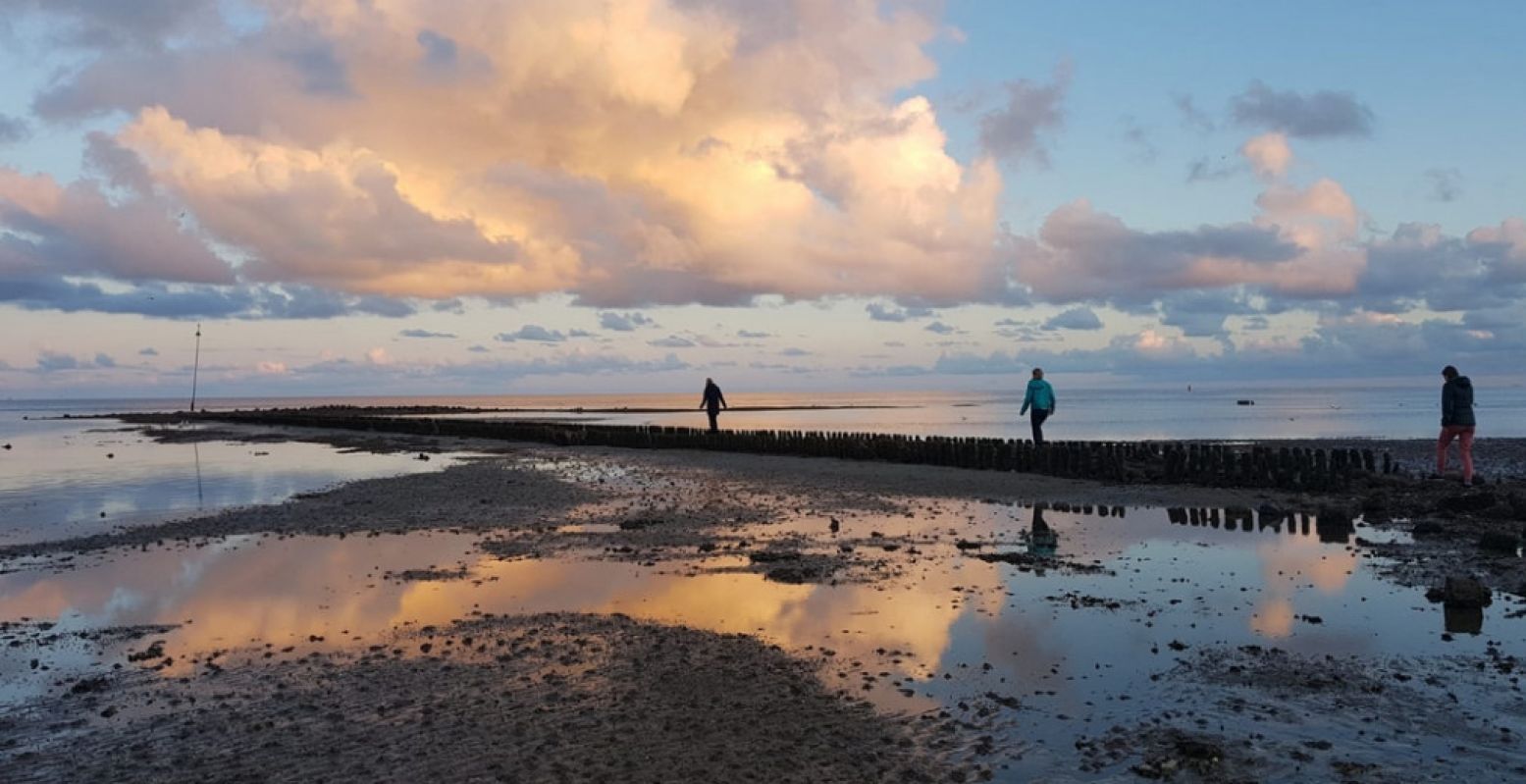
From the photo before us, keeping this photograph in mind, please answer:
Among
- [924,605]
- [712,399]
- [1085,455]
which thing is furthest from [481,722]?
[712,399]

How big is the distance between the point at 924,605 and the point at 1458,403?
44.2 feet

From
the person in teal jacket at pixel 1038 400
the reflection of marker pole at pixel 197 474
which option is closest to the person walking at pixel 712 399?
the person in teal jacket at pixel 1038 400

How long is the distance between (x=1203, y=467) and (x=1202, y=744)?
50.6ft

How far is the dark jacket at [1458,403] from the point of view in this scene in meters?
17.5

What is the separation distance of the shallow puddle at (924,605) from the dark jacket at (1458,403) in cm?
470

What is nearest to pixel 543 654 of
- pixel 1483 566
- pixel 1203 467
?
pixel 1483 566

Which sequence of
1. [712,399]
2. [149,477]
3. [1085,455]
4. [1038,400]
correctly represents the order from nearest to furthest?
1. [1085,455]
2. [1038,400]
3. [149,477]
4. [712,399]

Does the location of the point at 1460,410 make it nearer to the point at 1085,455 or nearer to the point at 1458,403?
the point at 1458,403

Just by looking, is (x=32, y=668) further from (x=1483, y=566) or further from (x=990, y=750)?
(x=1483, y=566)

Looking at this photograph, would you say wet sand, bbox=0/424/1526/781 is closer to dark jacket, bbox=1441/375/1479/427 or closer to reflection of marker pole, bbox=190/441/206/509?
dark jacket, bbox=1441/375/1479/427

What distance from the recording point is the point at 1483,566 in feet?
37.4

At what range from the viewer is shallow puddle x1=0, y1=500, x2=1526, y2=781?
7.54m

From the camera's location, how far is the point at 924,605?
980 cm

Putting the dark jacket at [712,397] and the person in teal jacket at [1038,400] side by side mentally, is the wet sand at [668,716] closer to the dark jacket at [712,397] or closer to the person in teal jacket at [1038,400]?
the person in teal jacket at [1038,400]
